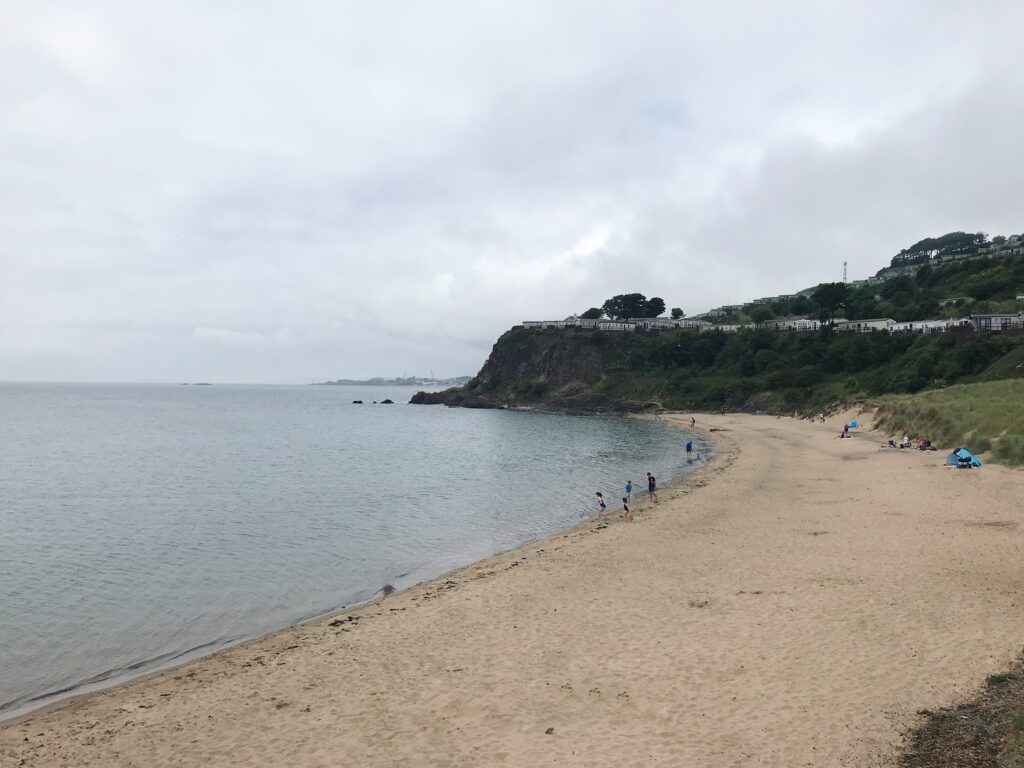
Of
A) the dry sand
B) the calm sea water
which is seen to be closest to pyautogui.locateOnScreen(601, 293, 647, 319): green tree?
the calm sea water

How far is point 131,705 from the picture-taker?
1250cm

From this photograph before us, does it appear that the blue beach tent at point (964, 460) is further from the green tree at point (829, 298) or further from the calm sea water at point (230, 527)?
the green tree at point (829, 298)

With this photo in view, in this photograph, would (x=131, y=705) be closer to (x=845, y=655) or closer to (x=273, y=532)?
(x=845, y=655)

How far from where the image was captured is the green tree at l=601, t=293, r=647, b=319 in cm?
16675

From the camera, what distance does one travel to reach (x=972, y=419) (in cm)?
3844

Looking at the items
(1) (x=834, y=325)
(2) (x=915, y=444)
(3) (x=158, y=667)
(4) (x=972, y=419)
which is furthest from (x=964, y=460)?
(1) (x=834, y=325)

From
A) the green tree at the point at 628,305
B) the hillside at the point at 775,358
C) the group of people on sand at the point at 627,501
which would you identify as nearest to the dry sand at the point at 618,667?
the group of people on sand at the point at 627,501

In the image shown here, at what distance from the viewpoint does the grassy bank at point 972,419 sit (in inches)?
1292

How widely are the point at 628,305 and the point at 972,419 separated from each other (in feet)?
428

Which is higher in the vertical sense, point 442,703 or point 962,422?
point 962,422

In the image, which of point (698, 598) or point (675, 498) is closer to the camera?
point (698, 598)

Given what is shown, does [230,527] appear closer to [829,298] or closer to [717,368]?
[717,368]

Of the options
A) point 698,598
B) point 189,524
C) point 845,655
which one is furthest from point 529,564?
point 189,524

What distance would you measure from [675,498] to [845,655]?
2031cm
